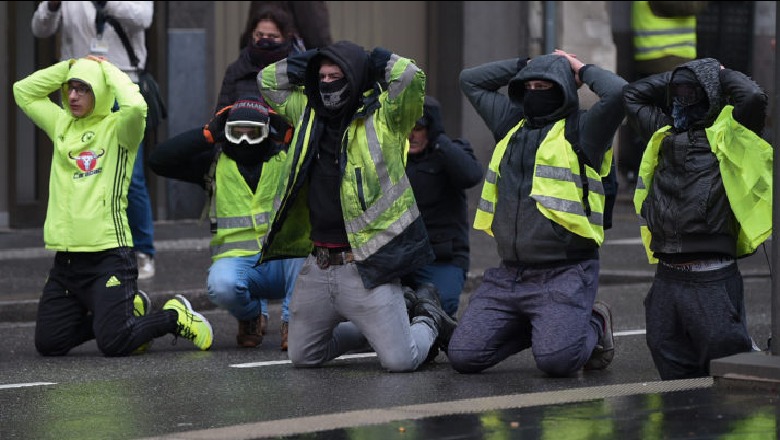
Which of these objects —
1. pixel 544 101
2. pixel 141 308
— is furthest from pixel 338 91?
pixel 141 308

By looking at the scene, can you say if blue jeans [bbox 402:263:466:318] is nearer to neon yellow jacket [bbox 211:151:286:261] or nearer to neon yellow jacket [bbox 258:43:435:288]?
neon yellow jacket [bbox 211:151:286:261]

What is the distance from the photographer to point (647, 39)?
19031 mm

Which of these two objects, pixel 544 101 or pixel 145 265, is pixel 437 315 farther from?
pixel 145 265

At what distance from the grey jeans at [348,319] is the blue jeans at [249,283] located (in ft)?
2.07

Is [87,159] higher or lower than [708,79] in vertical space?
lower

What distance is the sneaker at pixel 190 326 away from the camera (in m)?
9.89

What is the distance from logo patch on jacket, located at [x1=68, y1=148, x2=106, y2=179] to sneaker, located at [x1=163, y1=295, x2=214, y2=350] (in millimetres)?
825

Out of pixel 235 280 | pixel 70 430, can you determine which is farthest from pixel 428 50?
pixel 70 430

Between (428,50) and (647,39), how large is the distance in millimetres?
2556

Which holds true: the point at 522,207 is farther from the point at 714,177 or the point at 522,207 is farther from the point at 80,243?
the point at 80,243

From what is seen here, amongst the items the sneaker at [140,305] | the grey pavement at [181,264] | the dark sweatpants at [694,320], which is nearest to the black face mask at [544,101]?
the dark sweatpants at [694,320]

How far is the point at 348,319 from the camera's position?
29.6 feet

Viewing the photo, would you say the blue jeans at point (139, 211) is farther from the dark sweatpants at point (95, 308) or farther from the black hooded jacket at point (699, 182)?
the black hooded jacket at point (699, 182)

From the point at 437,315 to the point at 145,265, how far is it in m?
3.56
